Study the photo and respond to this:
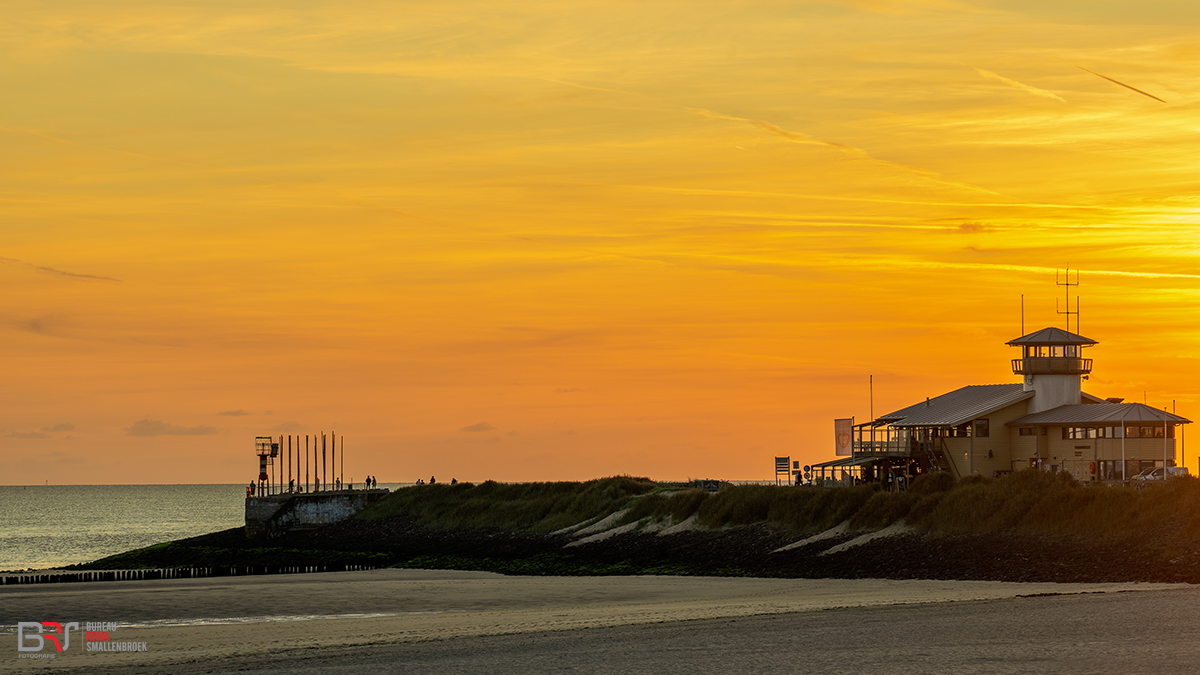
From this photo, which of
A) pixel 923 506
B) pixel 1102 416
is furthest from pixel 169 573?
pixel 1102 416

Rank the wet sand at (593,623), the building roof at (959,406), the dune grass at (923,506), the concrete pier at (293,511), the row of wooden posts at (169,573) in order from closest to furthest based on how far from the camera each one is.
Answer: the wet sand at (593,623) < the dune grass at (923,506) < the row of wooden posts at (169,573) < the building roof at (959,406) < the concrete pier at (293,511)

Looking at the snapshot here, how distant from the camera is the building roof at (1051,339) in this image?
67.0 meters

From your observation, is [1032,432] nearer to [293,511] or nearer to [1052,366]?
[1052,366]

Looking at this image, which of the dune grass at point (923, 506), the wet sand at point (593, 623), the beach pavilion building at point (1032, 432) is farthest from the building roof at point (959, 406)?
the wet sand at point (593, 623)

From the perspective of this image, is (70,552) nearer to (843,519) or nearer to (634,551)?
(634,551)

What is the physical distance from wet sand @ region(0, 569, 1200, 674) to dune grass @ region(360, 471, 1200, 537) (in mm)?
7350

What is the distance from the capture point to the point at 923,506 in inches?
1778

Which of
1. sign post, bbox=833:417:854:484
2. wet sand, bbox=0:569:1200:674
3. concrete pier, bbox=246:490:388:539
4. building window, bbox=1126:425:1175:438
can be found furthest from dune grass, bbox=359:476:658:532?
wet sand, bbox=0:569:1200:674

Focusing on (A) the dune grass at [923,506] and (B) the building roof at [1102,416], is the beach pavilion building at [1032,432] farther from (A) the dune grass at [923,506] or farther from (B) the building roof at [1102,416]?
(A) the dune grass at [923,506]

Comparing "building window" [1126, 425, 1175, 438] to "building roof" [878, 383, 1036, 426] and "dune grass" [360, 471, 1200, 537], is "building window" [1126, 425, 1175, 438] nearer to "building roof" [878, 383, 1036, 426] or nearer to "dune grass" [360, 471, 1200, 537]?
"building roof" [878, 383, 1036, 426]

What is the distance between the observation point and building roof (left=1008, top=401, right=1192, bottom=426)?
60594 millimetres

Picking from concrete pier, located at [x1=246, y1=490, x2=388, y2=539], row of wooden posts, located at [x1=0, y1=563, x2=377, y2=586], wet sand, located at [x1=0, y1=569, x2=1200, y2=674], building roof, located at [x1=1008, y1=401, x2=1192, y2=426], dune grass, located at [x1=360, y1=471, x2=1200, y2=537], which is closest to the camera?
wet sand, located at [x1=0, y1=569, x2=1200, y2=674]

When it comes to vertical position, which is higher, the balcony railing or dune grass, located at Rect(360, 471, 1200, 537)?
the balcony railing

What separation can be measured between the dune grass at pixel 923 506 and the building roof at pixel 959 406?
565 inches
